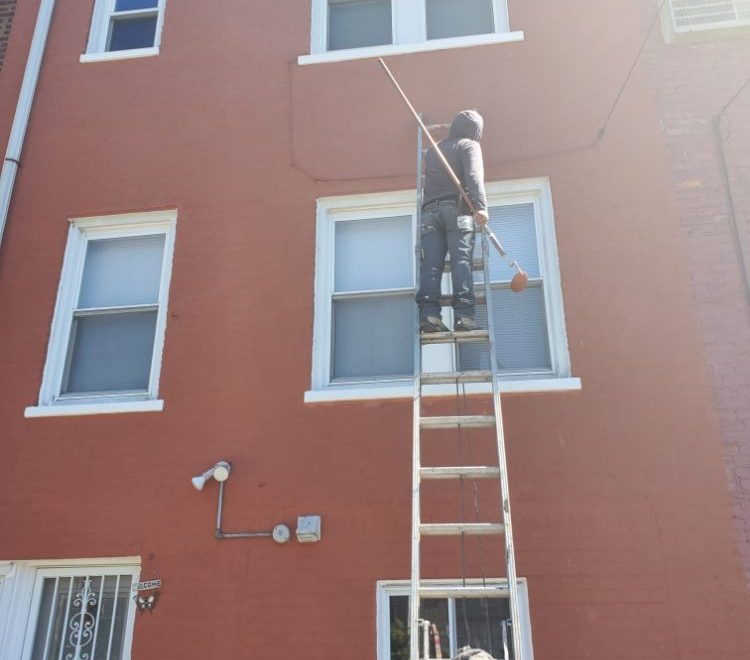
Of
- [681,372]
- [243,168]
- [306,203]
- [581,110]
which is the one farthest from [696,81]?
[243,168]

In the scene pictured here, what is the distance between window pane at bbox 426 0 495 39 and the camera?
7.27 meters

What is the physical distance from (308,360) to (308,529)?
4.31 ft

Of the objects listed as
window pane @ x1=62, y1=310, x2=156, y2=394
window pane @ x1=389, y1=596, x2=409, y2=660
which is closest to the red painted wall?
window pane @ x1=389, y1=596, x2=409, y2=660

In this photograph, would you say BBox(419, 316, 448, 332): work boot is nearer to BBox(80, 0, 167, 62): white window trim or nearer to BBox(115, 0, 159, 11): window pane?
BBox(80, 0, 167, 62): white window trim

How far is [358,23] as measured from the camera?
751 centimetres

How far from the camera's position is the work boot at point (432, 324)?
16.3 ft

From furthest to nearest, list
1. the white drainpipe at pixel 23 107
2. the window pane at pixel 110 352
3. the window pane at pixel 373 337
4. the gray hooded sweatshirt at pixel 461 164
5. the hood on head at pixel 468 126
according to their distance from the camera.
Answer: the white drainpipe at pixel 23 107, the window pane at pixel 110 352, the window pane at pixel 373 337, the hood on head at pixel 468 126, the gray hooded sweatshirt at pixel 461 164

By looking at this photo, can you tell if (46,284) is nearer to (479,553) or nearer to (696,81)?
(479,553)

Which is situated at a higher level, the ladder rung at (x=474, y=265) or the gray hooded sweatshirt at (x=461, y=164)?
the gray hooded sweatshirt at (x=461, y=164)

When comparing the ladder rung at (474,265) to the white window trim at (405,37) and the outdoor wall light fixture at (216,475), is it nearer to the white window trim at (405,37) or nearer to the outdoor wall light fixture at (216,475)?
the outdoor wall light fixture at (216,475)

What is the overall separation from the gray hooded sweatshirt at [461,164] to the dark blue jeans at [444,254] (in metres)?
0.14

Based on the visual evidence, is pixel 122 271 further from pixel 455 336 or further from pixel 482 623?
pixel 482 623

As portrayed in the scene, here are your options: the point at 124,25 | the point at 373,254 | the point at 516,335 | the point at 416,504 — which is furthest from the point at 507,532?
the point at 124,25

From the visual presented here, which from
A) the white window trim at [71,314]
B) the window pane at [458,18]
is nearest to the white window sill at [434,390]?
the white window trim at [71,314]
